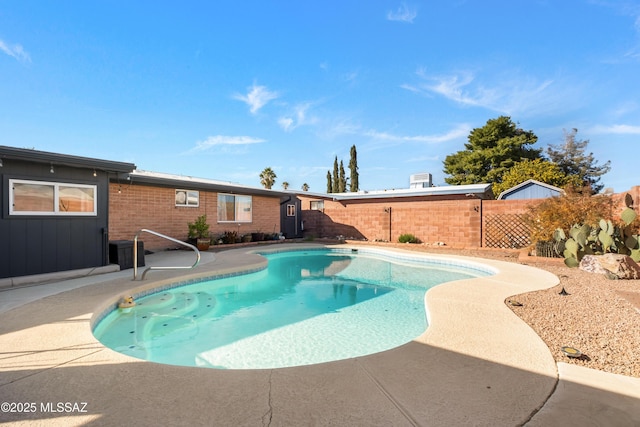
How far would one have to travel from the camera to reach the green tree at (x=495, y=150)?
90.5ft

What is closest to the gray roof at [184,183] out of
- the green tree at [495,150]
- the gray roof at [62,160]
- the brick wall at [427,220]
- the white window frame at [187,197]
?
the white window frame at [187,197]

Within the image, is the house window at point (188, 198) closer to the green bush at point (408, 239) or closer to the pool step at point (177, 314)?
the pool step at point (177, 314)

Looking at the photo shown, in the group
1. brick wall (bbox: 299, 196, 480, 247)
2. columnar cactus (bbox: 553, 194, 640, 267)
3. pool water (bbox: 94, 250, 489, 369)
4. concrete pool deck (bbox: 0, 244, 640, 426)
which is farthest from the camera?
brick wall (bbox: 299, 196, 480, 247)

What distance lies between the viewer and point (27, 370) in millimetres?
2748

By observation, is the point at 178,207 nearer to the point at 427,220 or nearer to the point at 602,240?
the point at 427,220

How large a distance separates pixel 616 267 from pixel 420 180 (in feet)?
58.7

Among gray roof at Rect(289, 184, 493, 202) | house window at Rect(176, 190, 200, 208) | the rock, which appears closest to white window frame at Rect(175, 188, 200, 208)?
house window at Rect(176, 190, 200, 208)

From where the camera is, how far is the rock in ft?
22.3

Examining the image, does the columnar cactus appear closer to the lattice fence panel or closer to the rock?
the rock

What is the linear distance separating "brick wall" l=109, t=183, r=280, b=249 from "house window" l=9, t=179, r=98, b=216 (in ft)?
11.8

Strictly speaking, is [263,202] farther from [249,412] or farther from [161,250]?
[249,412]

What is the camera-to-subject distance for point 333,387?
2484 millimetres

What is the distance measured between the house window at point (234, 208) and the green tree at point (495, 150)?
72.5ft

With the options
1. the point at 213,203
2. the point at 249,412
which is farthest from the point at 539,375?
the point at 213,203
